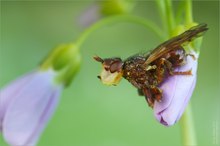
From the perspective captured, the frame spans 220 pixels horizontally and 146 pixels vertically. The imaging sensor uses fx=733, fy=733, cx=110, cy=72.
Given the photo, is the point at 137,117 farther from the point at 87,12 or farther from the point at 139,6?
the point at 87,12

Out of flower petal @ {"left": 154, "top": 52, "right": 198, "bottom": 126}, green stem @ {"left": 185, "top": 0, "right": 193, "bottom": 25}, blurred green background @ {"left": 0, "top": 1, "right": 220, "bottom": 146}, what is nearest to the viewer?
flower petal @ {"left": 154, "top": 52, "right": 198, "bottom": 126}

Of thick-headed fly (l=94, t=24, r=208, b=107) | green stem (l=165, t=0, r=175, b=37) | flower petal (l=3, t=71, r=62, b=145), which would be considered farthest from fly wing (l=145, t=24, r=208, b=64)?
flower petal (l=3, t=71, r=62, b=145)

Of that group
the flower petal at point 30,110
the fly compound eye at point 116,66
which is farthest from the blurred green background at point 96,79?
the fly compound eye at point 116,66

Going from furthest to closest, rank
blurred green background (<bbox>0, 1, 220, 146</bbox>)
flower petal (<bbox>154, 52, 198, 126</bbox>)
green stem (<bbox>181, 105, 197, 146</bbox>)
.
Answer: blurred green background (<bbox>0, 1, 220, 146</bbox>)
green stem (<bbox>181, 105, 197, 146</bbox>)
flower petal (<bbox>154, 52, 198, 126</bbox>)

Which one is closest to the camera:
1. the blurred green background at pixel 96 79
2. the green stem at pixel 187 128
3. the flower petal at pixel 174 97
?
the flower petal at pixel 174 97

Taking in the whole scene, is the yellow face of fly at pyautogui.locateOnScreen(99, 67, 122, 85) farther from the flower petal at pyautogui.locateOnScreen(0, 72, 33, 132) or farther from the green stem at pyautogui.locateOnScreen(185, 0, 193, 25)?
the flower petal at pyautogui.locateOnScreen(0, 72, 33, 132)

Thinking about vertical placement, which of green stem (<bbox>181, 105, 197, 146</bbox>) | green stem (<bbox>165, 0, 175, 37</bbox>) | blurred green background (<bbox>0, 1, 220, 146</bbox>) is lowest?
green stem (<bbox>181, 105, 197, 146</bbox>)

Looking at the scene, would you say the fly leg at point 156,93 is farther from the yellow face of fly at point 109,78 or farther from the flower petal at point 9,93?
the flower petal at point 9,93
